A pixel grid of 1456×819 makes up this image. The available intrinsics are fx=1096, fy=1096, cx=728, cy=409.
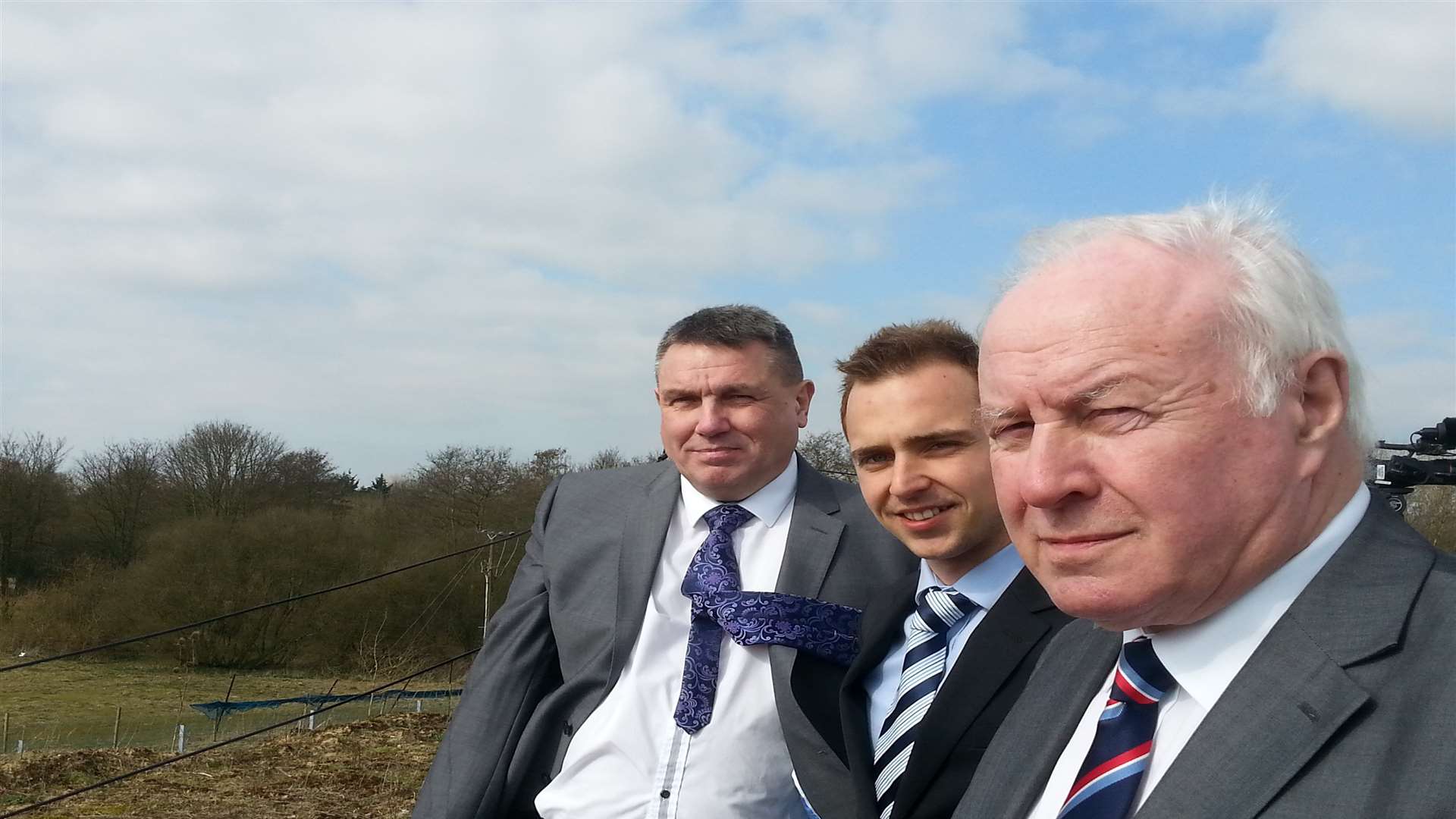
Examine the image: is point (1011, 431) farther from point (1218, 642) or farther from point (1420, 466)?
point (1420, 466)

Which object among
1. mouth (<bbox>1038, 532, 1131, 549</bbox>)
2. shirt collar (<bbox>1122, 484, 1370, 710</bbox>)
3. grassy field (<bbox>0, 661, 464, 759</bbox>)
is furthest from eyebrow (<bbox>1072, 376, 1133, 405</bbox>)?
grassy field (<bbox>0, 661, 464, 759</bbox>)

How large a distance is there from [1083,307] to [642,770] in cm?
178

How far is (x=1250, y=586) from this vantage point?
46.3 inches

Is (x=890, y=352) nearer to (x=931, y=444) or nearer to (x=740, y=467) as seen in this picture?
(x=931, y=444)

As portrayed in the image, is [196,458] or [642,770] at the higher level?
[196,458]

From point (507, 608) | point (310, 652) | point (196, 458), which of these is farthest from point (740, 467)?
point (196, 458)

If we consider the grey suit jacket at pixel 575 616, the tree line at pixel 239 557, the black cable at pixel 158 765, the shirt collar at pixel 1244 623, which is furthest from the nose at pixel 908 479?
the tree line at pixel 239 557

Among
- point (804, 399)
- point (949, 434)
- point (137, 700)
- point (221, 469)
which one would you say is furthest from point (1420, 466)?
point (221, 469)

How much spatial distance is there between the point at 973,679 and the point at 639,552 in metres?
1.15

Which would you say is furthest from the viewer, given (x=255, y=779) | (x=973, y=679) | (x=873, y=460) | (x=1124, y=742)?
(x=255, y=779)

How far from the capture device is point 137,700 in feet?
75.5

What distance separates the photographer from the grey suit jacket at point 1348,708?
3.22 ft

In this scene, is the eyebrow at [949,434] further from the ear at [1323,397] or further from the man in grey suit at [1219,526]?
the ear at [1323,397]

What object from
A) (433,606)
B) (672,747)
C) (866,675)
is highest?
(866,675)
